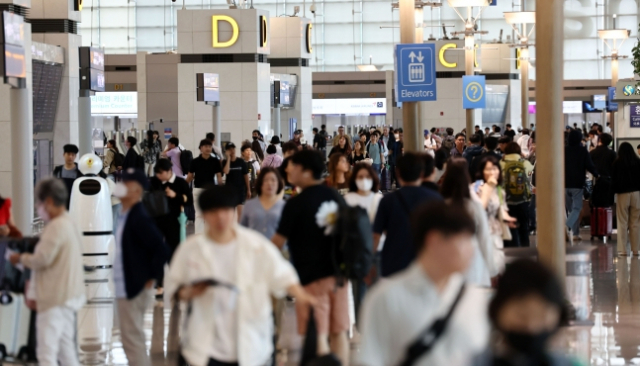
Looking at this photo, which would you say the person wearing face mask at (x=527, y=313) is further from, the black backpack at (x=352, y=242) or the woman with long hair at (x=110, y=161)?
the woman with long hair at (x=110, y=161)

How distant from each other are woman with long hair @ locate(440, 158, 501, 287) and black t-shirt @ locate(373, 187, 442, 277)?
26 centimetres

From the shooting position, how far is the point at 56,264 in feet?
20.6

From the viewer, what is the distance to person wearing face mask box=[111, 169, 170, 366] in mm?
6539

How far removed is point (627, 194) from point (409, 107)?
3838 mm

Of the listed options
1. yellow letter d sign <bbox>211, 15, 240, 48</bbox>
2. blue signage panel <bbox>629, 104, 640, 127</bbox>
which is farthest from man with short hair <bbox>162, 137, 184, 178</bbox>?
yellow letter d sign <bbox>211, 15, 240, 48</bbox>

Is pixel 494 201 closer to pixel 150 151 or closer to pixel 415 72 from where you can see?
pixel 415 72

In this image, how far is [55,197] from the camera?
6262mm

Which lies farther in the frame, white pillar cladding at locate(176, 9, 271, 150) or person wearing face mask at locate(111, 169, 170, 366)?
A: white pillar cladding at locate(176, 9, 271, 150)

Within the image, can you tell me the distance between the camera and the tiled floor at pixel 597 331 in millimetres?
7957

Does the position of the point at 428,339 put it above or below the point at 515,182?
below

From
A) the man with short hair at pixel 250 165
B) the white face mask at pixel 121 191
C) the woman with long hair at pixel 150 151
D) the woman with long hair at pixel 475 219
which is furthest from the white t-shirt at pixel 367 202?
the woman with long hair at pixel 150 151

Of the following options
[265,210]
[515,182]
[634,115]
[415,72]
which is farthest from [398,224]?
[634,115]

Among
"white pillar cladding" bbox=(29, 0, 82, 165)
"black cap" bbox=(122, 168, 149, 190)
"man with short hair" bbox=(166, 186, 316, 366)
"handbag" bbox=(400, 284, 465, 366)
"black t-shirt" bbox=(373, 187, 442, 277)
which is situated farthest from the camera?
"white pillar cladding" bbox=(29, 0, 82, 165)

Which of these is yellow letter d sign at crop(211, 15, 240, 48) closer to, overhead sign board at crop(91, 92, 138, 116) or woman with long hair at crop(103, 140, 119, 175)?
woman with long hair at crop(103, 140, 119, 175)
